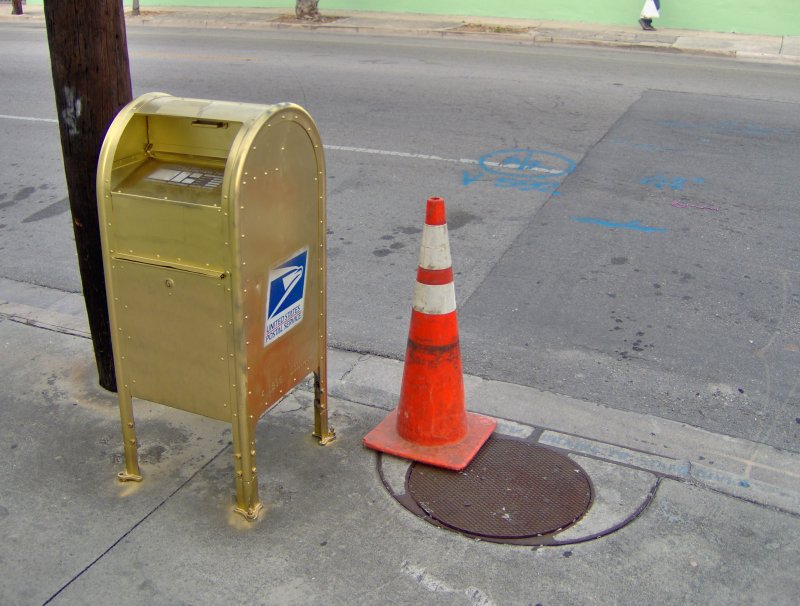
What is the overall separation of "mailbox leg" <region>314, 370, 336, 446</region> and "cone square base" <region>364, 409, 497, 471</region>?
18cm

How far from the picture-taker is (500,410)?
4.21 metres

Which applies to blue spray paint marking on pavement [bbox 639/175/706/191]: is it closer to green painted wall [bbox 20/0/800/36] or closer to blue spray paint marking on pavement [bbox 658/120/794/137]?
blue spray paint marking on pavement [bbox 658/120/794/137]

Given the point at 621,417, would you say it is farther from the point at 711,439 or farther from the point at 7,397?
the point at 7,397

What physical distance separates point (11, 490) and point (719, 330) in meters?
3.93

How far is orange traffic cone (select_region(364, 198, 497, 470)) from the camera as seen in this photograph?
364 cm

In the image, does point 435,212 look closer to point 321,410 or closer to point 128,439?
point 321,410

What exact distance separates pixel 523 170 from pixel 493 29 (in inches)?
396

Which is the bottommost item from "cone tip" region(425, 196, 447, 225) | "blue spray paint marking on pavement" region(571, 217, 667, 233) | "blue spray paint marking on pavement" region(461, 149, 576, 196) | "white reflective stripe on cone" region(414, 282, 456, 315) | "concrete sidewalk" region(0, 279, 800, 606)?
"concrete sidewalk" region(0, 279, 800, 606)

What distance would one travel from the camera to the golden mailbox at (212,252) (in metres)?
3.00

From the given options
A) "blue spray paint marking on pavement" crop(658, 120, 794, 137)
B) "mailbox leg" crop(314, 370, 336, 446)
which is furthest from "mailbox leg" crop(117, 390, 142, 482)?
"blue spray paint marking on pavement" crop(658, 120, 794, 137)

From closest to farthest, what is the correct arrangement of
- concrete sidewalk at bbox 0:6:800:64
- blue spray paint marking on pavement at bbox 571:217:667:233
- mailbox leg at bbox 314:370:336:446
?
mailbox leg at bbox 314:370:336:446, blue spray paint marking on pavement at bbox 571:217:667:233, concrete sidewalk at bbox 0:6:800:64

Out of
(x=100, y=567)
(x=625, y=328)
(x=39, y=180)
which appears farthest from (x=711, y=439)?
(x=39, y=180)

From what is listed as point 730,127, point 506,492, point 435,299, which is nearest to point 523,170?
point 730,127

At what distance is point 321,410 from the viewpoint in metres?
3.79
